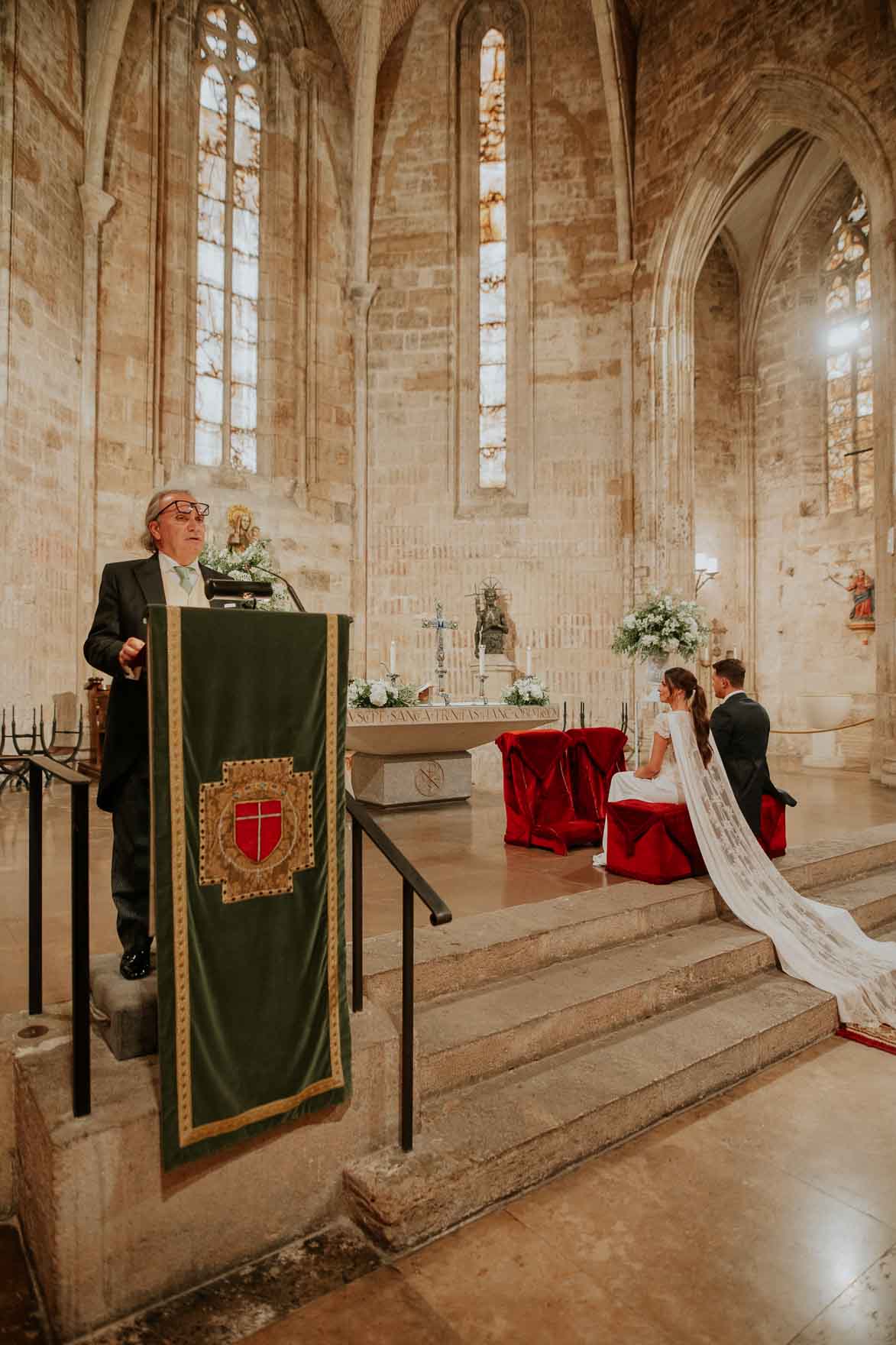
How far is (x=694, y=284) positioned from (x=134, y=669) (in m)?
12.5

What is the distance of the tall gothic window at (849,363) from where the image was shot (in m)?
14.3

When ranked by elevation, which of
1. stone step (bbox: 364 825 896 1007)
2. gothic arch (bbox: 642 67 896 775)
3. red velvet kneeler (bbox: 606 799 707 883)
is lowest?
stone step (bbox: 364 825 896 1007)

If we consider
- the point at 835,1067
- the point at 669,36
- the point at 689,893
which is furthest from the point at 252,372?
the point at 835,1067

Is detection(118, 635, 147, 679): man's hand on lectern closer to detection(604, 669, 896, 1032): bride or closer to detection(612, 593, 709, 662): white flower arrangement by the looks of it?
detection(604, 669, 896, 1032): bride

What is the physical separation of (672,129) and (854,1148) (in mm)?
13524

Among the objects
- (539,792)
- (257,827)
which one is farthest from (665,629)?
(257,827)

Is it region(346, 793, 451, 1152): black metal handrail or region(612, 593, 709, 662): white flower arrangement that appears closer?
region(346, 793, 451, 1152): black metal handrail

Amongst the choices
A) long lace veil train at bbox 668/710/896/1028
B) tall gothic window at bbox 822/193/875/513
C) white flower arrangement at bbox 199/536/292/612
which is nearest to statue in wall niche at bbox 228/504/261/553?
white flower arrangement at bbox 199/536/292/612

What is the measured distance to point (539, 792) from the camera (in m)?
5.90

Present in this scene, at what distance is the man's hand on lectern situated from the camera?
89.8 inches

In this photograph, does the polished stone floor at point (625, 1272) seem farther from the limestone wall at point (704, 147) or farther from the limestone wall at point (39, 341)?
the limestone wall at point (704, 147)

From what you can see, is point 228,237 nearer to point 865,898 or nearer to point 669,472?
point 669,472

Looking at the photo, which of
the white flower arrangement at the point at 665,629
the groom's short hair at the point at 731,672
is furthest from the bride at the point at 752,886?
the white flower arrangement at the point at 665,629

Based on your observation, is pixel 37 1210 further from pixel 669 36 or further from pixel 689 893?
pixel 669 36
